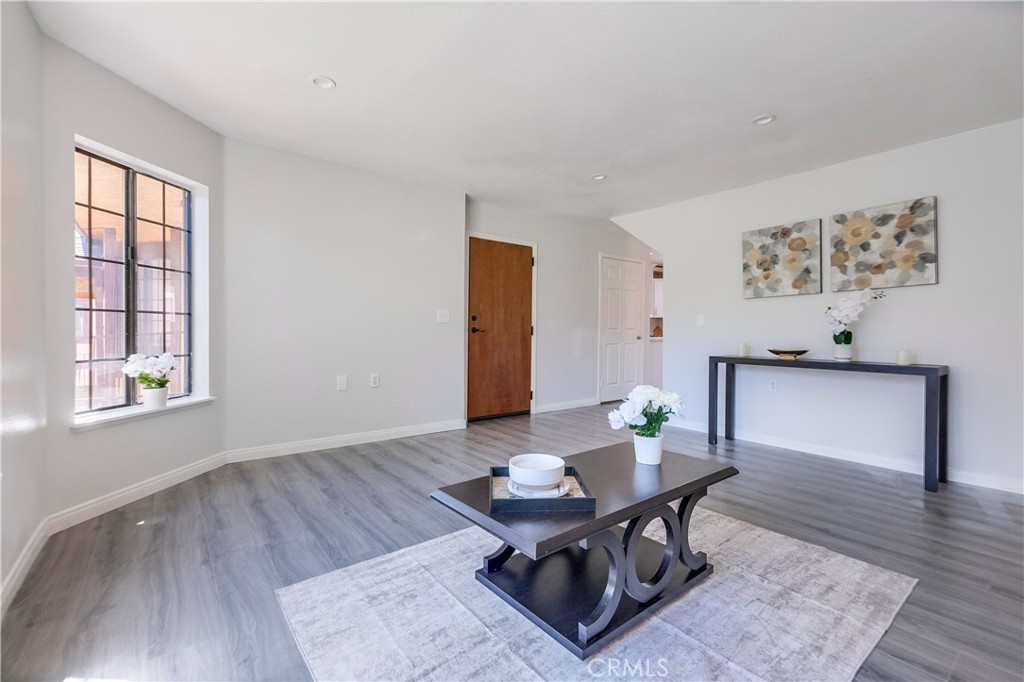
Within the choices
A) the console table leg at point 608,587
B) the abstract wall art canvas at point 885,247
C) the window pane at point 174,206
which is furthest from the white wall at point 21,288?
the abstract wall art canvas at point 885,247

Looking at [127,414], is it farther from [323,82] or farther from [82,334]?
[323,82]

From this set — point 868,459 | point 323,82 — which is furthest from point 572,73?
point 868,459

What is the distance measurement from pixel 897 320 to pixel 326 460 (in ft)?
14.5

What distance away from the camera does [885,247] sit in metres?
3.35

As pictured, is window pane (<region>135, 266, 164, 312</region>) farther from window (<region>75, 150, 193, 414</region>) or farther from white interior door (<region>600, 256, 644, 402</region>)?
white interior door (<region>600, 256, 644, 402</region>)

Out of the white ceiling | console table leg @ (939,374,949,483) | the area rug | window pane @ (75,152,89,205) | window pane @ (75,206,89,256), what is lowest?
the area rug

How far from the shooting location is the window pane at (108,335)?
254cm

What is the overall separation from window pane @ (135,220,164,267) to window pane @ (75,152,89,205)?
0.31 metres

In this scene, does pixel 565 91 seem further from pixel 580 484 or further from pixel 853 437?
pixel 853 437

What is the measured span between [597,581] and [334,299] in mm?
3046

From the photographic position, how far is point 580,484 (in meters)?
Answer: 1.56

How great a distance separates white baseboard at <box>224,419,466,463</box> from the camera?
11.2 ft

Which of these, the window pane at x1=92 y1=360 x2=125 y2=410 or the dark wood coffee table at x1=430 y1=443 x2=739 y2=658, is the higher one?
the window pane at x1=92 y1=360 x2=125 y2=410

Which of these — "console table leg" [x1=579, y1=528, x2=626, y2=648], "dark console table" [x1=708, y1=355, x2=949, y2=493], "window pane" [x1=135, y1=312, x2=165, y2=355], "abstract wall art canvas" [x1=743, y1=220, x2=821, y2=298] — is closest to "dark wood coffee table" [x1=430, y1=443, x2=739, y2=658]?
"console table leg" [x1=579, y1=528, x2=626, y2=648]
